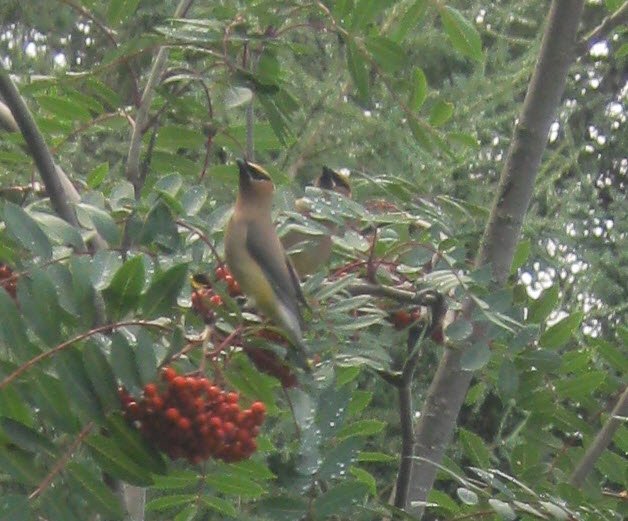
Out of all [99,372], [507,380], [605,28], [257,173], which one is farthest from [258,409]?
A: [605,28]

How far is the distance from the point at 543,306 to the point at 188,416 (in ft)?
2.81

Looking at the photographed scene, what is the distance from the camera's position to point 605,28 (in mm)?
2299

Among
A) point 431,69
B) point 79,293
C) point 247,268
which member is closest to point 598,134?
point 431,69

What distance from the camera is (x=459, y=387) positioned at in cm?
216

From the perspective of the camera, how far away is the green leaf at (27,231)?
5.22 ft

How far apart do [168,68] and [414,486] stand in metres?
0.78

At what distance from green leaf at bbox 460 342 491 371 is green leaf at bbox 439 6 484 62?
52 centimetres

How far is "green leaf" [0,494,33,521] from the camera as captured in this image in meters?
1.48

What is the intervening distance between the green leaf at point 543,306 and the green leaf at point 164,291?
2.60 feet

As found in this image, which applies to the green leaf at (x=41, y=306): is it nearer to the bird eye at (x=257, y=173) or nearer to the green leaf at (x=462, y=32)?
the bird eye at (x=257, y=173)

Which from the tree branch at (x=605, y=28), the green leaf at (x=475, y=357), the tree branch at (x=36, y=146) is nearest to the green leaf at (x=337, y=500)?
the green leaf at (x=475, y=357)

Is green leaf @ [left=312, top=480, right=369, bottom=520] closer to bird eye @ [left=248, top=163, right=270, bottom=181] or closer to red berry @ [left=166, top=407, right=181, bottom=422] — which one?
red berry @ [left=166, top=407, right=181, bottom=422]

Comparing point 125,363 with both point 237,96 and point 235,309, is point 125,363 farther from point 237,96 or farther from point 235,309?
point 237,96

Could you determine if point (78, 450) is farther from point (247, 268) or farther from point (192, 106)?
point (192, 106)
